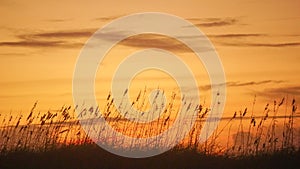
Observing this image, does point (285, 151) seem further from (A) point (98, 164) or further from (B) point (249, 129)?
(A) point (98, 164)

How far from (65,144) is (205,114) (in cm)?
275

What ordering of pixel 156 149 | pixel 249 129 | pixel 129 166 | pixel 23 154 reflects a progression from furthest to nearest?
pixel 249 129, pixel 156 149, pixel 23 154, pixel 129 166

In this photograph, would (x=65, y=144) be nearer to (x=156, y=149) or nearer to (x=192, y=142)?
(x=156, y=149)

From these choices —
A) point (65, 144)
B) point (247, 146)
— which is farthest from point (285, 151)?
point (65, 144)

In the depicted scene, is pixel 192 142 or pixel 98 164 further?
pixel 192 142

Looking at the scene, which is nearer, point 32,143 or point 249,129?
point 32,143

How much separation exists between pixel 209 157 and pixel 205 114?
3.79 feet

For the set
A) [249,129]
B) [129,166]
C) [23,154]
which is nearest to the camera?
[129,166]

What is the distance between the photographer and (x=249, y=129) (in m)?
9.64

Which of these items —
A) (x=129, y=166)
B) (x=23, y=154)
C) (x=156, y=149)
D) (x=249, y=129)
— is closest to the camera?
(x=129, y=166)

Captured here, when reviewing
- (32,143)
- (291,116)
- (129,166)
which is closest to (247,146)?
(291,116)

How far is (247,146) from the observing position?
9242mm

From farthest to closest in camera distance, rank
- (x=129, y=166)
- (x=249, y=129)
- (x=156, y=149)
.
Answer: (x=249, y=129) < (x=156, y=149) < (x=129, y=166)

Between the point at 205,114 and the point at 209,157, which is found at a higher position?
the point at 205,114
